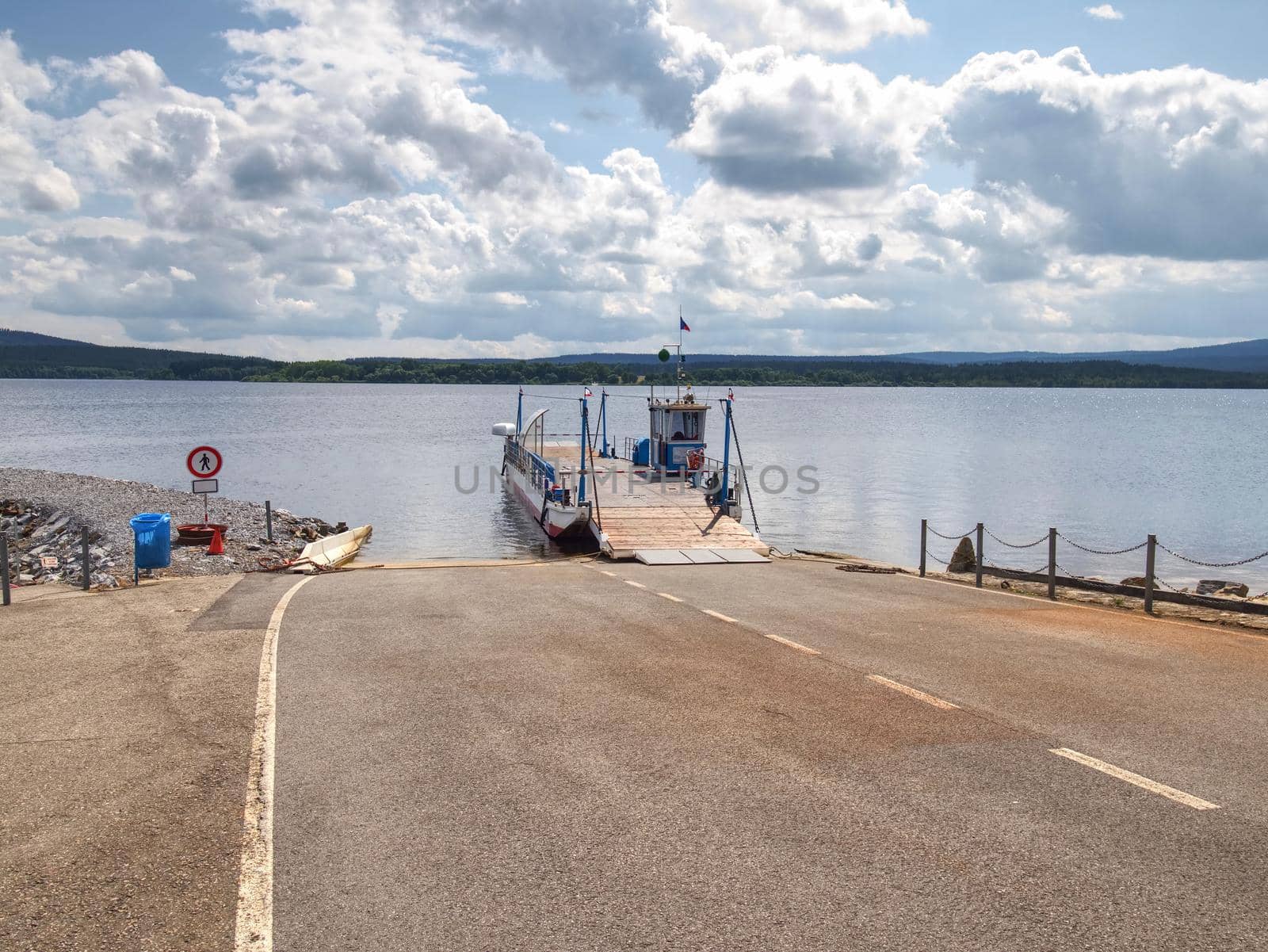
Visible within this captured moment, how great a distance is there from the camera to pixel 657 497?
28812 millimetres

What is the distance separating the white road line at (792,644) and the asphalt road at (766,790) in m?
0.04

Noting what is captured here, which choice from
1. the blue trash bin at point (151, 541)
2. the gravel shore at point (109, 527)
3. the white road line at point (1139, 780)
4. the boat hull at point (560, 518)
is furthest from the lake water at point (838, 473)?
the white road line at point (1139, 780)

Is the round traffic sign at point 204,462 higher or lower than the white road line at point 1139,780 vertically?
higher

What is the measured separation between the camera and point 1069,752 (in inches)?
270

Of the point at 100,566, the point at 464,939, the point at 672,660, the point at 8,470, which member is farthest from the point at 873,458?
the point at 464,939

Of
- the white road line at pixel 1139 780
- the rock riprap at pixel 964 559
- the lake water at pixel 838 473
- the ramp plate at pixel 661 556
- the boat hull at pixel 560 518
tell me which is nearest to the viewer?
the white road line at pixel 1139 780

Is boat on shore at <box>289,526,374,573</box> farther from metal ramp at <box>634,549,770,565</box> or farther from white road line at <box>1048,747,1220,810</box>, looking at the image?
white road line at <box>1048,747,1220,810</box>

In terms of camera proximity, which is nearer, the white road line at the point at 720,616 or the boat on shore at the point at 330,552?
the white road line at the point at 720,616

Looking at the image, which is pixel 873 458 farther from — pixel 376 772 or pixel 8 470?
pixel 376 772

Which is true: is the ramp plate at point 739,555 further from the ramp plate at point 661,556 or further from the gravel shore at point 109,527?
the gravel shore at point 109,527

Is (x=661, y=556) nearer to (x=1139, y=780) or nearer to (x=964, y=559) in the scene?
(x=964, y=559)

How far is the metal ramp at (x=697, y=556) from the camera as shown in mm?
20938

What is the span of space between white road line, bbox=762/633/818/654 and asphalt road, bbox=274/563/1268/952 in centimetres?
4

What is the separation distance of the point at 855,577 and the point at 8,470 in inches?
1817
